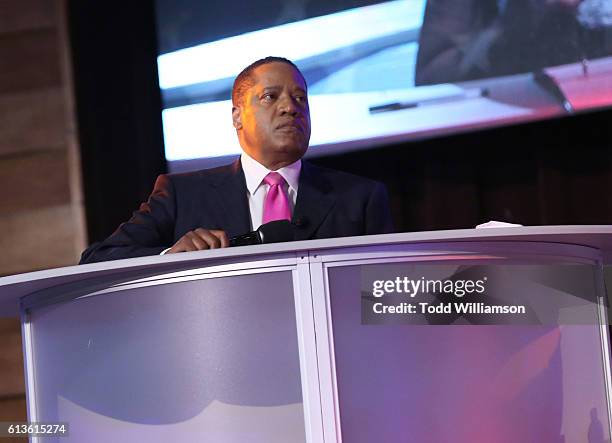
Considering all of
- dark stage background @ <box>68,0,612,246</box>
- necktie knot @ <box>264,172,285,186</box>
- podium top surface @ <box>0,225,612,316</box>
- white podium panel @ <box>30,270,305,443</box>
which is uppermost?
dark stage background @ <box>68,0,612,246</box>

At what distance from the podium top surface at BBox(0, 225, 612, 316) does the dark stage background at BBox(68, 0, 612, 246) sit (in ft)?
7.70

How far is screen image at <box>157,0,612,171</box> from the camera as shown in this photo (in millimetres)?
3527

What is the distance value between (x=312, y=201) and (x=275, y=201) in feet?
0.27

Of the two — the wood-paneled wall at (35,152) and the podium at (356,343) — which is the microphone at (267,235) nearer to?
the podium at (356,343)

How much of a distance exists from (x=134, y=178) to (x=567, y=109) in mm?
1819

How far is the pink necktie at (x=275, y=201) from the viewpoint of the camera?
200cm

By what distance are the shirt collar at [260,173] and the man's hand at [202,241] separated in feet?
1.71

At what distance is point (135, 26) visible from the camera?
13.5 feet

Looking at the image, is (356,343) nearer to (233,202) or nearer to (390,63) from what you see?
(233,202)

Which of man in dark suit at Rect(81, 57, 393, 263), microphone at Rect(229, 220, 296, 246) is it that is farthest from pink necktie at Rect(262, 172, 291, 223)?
microphone at Rect(229, 220, 296, 246)

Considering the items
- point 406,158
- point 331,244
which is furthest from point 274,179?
point 406,158

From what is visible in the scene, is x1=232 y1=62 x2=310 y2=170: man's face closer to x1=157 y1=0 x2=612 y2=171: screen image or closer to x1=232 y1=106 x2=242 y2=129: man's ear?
x1=232 y1=106 x2=242 y2=129: man's ear

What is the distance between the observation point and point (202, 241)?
1.55m

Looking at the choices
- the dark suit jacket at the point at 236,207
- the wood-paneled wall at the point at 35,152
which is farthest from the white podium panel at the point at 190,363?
the wood-paneled wall at the point at 35,152
